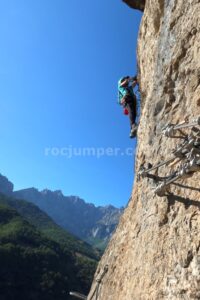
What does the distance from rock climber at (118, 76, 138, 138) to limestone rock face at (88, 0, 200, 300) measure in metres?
1.82

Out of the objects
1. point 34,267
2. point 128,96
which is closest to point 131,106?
point 128,96

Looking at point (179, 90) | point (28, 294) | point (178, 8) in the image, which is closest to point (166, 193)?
point (179, 90)

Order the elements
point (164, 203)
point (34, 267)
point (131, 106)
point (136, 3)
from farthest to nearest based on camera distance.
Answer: point (34, 267) → point (136, 3) → point (131, 106) → point (164, 203)

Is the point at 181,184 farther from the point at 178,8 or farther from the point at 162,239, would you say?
the point at 178,8

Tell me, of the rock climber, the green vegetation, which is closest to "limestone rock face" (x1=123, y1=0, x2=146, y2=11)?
the rock climber

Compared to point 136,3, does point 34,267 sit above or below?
below

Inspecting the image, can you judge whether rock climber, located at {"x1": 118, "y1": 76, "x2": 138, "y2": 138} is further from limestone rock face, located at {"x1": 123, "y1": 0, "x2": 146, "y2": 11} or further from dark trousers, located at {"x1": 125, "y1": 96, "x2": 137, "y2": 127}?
limestone rock face, located at {"x1": 123, "y1": 0, "x2": 146, "y2": 11}

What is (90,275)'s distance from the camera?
83375 millimetres

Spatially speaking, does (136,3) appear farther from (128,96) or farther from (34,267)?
(34,267)

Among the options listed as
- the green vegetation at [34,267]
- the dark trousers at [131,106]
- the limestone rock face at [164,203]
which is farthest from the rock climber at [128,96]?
the green vegetation at [34,267]

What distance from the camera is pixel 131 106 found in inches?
431

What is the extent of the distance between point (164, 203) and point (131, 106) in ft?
19.1

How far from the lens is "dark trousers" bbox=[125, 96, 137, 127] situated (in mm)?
10562

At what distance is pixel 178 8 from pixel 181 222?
4.36m
